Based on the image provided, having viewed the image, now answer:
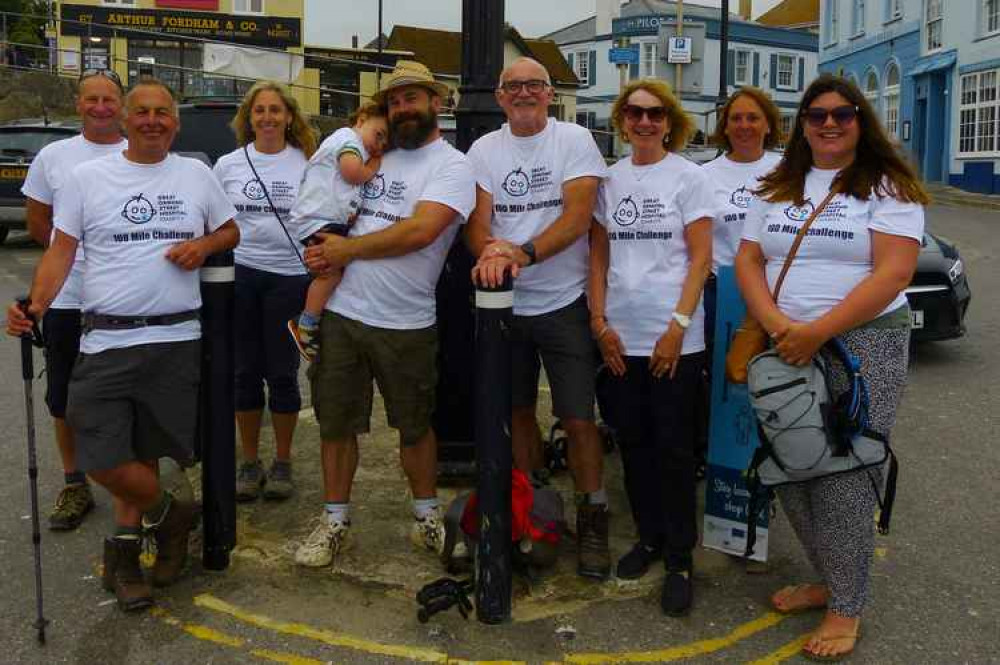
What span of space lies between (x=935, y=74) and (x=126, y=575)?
1119 inches

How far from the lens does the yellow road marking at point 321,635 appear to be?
335 cm

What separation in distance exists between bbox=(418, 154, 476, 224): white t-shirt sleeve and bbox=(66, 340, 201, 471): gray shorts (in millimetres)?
1058

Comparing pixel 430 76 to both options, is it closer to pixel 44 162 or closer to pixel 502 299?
pixel 502 299

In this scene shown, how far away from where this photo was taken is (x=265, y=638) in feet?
11.4

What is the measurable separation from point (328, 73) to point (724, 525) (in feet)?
118

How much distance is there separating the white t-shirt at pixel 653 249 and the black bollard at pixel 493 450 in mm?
489

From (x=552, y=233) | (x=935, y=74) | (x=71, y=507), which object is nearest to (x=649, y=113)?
(x=552, y=233)

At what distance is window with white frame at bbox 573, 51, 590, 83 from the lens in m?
56.6

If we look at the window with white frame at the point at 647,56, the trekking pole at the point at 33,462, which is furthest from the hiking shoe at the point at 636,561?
the window with white frame at the point at 647,56

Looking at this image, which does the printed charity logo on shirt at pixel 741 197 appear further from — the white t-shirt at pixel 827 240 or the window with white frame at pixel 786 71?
the window with white frame at pixel 786 71

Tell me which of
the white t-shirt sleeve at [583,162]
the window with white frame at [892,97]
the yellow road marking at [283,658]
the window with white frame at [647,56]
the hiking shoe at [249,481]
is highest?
the window with white frame at [647,56]

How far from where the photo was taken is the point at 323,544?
4.03m

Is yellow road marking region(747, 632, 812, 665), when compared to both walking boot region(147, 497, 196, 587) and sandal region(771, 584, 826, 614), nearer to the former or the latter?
sandal region(771, 584, 826, 614)

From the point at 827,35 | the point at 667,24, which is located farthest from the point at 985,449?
the point at 667,24
